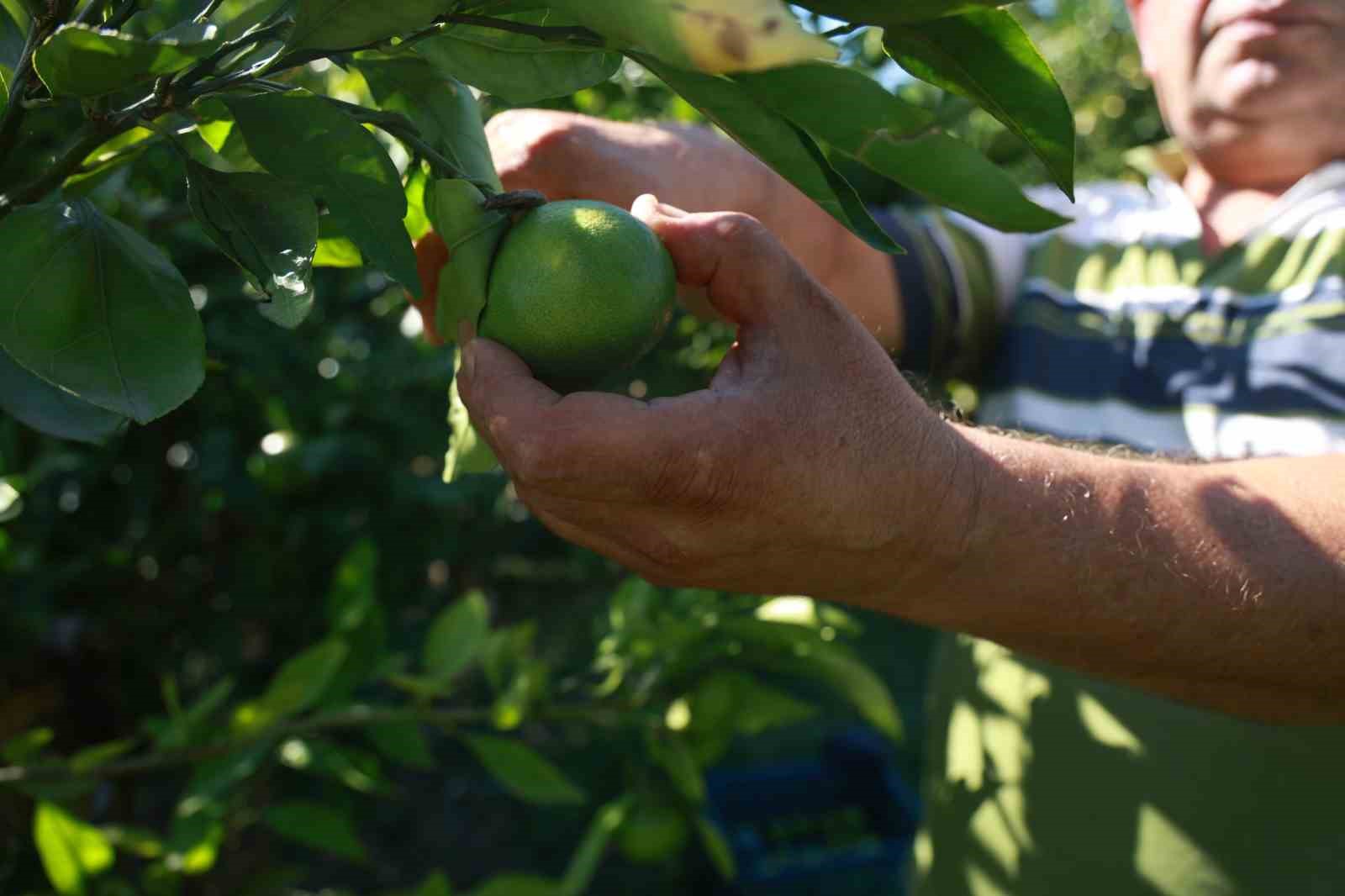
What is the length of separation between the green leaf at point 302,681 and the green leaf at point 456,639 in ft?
0.53

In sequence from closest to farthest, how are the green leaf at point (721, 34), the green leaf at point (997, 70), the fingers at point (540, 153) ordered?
1. the green leaf at point (721, 34)
2. the green leaf at point (997, 70)
3. the fingers at point (540, 153)

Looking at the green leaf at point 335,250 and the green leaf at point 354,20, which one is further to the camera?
the green leaf at point 335,250

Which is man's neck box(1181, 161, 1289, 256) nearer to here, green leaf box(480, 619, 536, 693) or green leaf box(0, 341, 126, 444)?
green leaf box(480, 619, 536, 693)

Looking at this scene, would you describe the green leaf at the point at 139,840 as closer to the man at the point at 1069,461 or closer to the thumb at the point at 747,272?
the man at the point at 1069,461

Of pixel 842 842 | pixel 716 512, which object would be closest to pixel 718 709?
pixel 716 512

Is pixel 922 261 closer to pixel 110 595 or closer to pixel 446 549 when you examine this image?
pixel 446 549

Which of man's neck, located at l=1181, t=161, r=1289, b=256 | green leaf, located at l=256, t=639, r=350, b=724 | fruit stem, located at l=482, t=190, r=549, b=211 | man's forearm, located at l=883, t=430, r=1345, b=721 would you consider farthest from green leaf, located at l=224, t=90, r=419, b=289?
man's neck, located at l=1181, t=161, r=1289, b=256

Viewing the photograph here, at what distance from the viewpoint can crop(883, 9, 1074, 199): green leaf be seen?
54 cm

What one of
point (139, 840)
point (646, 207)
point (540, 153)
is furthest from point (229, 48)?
point (139, 840)

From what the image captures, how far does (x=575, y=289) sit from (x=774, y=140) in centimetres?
17

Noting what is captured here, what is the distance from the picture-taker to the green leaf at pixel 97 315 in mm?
570

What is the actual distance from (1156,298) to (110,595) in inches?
58.7

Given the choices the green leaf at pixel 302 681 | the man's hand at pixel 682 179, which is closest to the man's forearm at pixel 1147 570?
the man's hand at pixel 682 179

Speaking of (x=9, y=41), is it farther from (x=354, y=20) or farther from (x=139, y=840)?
(x=139, y=840)
